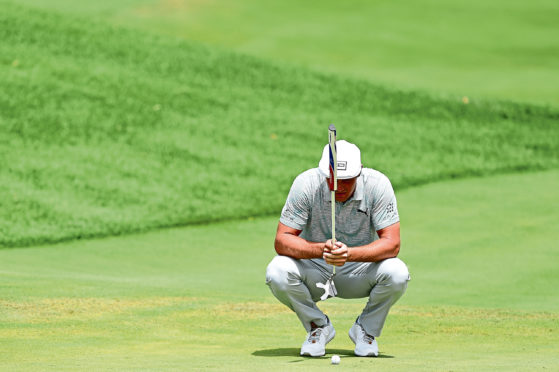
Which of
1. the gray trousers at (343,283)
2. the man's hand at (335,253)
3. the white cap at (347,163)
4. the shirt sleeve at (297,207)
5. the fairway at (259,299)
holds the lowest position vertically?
the fairway at (259,299)

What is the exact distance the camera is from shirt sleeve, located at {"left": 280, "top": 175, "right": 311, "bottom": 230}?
507 cm

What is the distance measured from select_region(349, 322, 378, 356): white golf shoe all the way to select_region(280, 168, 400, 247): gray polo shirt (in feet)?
1.65

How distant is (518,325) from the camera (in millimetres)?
6133

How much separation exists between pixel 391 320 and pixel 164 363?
2.30 metres

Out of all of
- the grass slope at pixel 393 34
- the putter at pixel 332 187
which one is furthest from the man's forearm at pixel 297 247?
the grass slope at pixel 393 34

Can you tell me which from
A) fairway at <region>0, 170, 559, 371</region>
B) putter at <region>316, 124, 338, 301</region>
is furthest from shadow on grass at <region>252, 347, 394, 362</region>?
putter at <region>316, 124, 338, 301</region>

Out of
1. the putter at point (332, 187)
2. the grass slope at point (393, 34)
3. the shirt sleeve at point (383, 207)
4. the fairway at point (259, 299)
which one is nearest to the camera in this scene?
the putter at point (332, 187)

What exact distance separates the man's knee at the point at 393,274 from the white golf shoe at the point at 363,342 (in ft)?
1.02

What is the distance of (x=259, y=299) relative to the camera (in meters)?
7.23

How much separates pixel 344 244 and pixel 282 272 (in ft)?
1.25

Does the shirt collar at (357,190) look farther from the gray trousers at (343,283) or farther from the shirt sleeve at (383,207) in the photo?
the gray trousers at (343,283)

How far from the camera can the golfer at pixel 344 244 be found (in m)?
4.98

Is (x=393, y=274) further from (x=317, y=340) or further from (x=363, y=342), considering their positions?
(x=317, y=340)

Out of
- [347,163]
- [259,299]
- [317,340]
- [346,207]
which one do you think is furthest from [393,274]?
[259,299]
